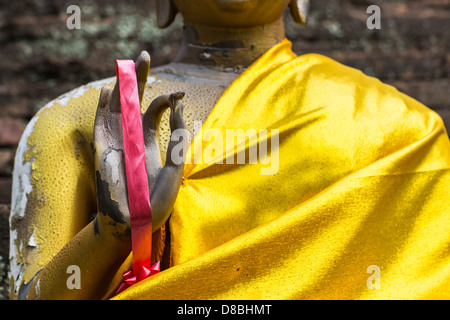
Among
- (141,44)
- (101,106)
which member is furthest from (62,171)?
(141,44)

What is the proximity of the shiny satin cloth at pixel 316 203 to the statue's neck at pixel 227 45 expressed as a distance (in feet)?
0.23

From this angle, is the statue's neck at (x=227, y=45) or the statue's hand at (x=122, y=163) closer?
the statue's hand at (x=122, y=163)

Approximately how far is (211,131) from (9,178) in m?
1.01

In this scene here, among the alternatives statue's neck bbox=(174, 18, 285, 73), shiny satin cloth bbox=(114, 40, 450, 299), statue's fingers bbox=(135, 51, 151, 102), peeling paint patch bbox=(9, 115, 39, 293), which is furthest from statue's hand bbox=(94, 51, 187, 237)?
statue's neck bbox=(174, 18, 285, 73)

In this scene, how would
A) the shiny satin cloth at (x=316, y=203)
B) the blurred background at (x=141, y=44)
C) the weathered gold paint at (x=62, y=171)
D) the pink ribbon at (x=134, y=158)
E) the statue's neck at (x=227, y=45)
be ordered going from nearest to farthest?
the pink ribbon at (x=134, y=158) → the shiny satin cloth at (x=316, y=203) → the weathered gold paint at (x=62, y=171) → the statue's neck at (x=227, y=45) → the blurred background at (x=141, y=44)

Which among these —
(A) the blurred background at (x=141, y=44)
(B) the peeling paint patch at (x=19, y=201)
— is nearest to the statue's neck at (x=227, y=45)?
(B) the peeling paint patch at (x=19, y=201)

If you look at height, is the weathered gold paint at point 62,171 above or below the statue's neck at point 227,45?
below

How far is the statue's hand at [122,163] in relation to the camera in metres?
1.18

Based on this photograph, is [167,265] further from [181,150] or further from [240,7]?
[240,7]

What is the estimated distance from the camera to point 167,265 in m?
1.37

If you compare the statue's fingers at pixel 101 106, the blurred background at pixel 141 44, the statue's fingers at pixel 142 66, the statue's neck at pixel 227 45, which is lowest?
the statue's fingers at pixel 101 106

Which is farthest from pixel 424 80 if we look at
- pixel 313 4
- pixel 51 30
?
pixel 51 30

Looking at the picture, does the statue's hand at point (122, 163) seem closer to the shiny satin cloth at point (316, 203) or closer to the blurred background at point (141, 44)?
the shiny satin cloth at point (316, 203)

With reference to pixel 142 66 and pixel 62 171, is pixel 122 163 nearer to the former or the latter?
pixel 142 66
